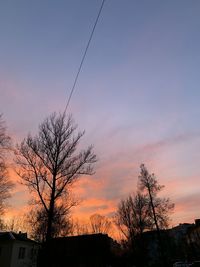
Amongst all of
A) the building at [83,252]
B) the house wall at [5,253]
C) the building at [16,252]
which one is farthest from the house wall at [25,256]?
the building at [83,252]

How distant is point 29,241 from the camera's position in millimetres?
38125

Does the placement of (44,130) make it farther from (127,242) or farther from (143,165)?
(127,242)

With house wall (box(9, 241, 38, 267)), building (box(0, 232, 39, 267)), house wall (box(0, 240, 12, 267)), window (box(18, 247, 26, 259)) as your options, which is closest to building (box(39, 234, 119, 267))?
house wall (box(9, 241, 38, 267))

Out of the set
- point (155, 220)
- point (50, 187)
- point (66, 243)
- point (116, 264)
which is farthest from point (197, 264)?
point (66, 243)

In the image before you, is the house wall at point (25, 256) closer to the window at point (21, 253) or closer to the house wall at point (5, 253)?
the window at point (21, 253)

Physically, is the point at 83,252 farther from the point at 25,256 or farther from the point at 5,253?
the point at 5,253

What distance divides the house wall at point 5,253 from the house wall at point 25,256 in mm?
517

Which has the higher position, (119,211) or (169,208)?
(119,211)

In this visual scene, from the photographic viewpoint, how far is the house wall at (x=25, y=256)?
34875 millimetres

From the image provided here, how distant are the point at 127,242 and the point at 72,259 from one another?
38.2 feet

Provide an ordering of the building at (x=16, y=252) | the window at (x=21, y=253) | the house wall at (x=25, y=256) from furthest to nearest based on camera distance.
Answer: the window at (x=21, y=253) < the house wall at (x=25, y=256) < the building at (x=16, y=252)

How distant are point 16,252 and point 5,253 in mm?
1428

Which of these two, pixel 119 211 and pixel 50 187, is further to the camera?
pixel 119 211

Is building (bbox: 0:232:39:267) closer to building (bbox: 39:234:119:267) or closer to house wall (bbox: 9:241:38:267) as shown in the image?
house wall (bbox: 9:241:38:267)
